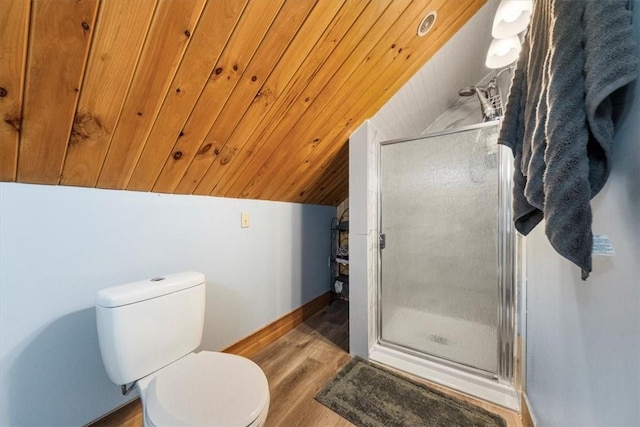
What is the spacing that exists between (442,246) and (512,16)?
4.21 feet

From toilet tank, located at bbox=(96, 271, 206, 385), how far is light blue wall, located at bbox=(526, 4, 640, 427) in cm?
137

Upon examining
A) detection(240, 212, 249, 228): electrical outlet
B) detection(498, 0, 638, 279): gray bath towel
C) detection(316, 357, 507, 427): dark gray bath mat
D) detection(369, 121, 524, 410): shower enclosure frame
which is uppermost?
detection(498, 0, 638, 279): gray bath towel

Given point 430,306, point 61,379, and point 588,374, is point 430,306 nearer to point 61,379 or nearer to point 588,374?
point 588,374

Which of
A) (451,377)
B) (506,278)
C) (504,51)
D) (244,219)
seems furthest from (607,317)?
(244,219)

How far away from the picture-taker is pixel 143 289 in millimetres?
990

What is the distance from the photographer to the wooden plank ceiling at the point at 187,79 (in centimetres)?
70

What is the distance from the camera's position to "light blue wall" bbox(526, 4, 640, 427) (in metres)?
0.48

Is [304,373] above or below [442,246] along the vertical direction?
below

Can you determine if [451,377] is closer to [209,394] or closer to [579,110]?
[209,394]

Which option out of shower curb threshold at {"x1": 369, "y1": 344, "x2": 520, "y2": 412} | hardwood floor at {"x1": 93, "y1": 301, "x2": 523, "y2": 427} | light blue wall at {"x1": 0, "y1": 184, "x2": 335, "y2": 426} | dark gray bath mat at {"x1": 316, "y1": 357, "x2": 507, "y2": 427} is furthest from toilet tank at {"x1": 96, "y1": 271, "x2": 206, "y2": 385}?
shower curb threshold at {"x1": 369, "y1": 344, "x2": 520, "y2": 412}

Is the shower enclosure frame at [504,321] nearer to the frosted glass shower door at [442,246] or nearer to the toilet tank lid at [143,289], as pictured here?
the frosted glass shower door at [442,246]

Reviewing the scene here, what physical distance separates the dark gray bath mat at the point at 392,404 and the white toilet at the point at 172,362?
648 mm

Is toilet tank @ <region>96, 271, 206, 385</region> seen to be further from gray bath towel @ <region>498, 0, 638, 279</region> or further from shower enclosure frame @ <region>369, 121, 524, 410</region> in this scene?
shower enclosure frame @ <region>369, 121, 524, 410</region>

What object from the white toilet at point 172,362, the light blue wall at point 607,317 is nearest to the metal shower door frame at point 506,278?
the light blue wall at point 607,317
